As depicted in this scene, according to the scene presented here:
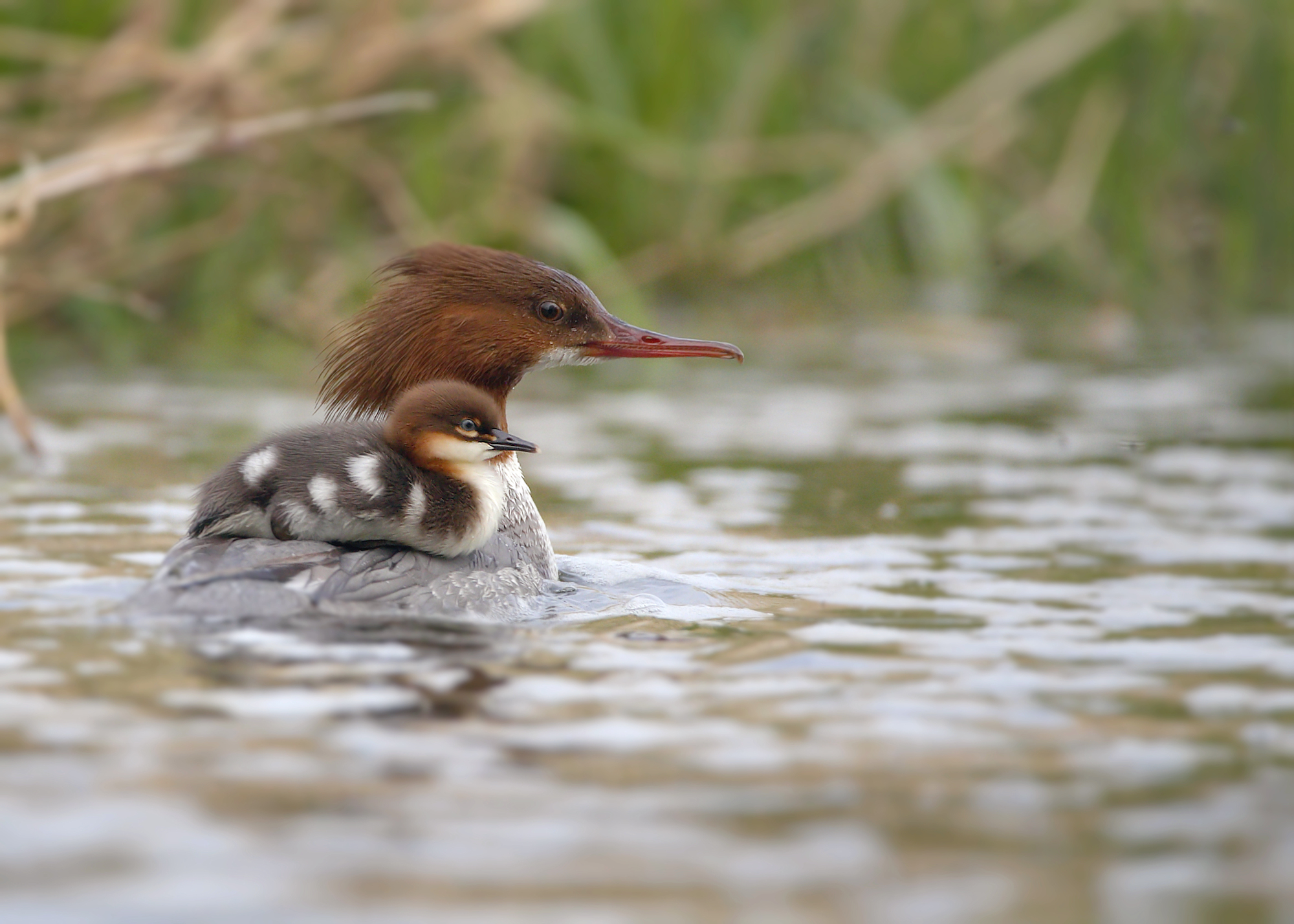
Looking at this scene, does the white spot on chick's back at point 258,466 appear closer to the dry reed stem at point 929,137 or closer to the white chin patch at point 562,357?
the white chin patch at point 562,357

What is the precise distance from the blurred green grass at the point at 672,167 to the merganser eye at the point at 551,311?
311 centimetres

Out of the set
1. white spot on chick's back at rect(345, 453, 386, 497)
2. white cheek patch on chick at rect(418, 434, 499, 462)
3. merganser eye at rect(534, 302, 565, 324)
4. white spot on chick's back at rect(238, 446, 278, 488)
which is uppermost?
merganser eye at rect(534, 302, 565, 324)

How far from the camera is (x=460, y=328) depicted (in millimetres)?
5109

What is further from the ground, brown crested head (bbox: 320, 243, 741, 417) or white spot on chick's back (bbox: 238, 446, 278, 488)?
brown crested head (bbox: 320, 243, 741, 417)

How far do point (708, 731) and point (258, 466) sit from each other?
162 centimetres

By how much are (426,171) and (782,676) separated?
251 inches

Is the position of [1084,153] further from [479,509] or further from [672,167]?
[479,509]

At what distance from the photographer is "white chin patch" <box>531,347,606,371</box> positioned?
207 inches

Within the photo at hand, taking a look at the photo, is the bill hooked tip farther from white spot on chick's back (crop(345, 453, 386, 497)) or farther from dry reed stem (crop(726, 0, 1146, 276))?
dry reed stem (crop(726, 0, 1146, 276))

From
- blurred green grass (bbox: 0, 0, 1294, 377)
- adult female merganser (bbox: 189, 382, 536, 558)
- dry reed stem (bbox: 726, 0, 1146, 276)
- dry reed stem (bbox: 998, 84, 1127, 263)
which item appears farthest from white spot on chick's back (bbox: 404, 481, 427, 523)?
dry reed stem (bbox: 998, 84, 1127, 263)

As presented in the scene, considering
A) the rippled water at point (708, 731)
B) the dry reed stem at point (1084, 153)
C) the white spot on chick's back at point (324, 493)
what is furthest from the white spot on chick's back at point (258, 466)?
the dry reed stem at point (1084, 153)

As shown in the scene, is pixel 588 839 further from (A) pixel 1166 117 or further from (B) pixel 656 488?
(A) pixel 1166 117

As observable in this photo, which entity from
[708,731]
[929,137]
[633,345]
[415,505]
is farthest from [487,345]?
[929,137]

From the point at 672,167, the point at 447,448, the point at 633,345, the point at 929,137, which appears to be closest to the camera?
the point at 447,448
